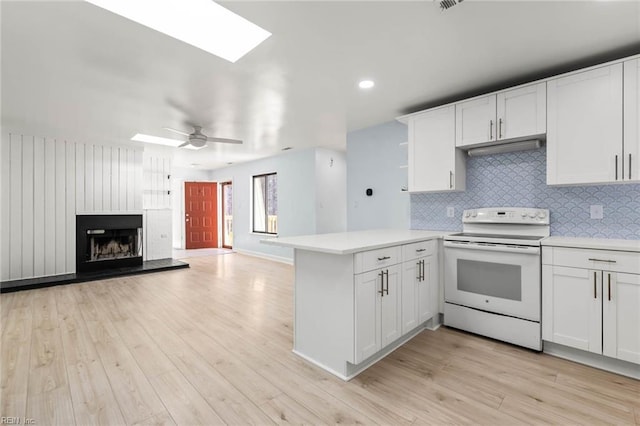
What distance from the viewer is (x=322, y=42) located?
2.23 m

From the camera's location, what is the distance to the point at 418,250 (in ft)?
9.01

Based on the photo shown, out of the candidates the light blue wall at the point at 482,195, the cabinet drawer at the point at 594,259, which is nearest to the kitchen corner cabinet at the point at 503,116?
the light blue wall at the point at 482,195

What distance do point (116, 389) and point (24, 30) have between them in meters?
2.54

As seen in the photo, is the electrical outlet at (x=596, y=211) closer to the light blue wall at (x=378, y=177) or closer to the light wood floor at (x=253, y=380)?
the light wood floor at (x=253, y=380)

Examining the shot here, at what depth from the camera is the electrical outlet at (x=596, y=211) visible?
8.43 ft

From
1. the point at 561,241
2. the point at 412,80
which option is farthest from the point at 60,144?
the point at 561,241

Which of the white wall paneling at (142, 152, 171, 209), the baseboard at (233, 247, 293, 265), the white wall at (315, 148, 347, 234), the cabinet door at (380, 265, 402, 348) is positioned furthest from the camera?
the baseboard at (233, 247, 293, 265)

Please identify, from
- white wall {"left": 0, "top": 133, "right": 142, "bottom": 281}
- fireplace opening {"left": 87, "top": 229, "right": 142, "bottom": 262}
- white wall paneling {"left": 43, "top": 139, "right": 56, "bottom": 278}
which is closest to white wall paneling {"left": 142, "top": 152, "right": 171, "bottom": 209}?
white wall {"left": 0, "top": 133, "right": 142, "bottom": 281}

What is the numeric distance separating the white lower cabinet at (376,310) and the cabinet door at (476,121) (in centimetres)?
159

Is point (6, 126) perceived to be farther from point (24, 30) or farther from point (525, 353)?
point (525, 353)

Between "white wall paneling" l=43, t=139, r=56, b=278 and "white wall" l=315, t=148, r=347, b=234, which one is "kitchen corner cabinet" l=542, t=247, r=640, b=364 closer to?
"white wall" l=315, t=148, r=347, b=234

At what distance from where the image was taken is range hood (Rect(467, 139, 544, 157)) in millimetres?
2756

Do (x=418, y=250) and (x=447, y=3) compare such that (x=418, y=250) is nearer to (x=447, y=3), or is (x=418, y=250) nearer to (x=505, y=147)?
(x=505, y=147)

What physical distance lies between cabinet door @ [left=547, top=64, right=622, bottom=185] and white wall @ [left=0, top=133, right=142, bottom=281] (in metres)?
6.81
